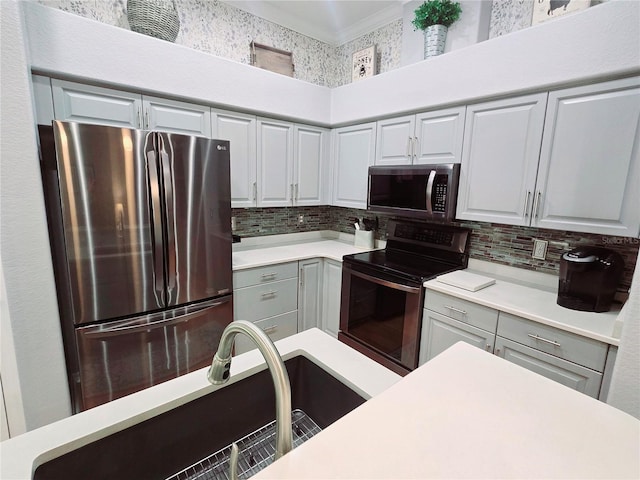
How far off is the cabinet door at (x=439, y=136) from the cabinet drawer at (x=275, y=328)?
5.33 ft

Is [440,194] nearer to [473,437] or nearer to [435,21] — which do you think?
[435,21]

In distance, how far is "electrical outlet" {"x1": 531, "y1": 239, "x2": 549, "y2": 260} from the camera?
6.37 feet

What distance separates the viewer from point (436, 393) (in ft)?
2.23

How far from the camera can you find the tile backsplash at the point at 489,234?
1724mm

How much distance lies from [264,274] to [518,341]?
167 cm

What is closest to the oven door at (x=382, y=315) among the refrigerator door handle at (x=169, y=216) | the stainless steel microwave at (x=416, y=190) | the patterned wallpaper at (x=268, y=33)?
the stainless steel microwave at (x=416, y=190)

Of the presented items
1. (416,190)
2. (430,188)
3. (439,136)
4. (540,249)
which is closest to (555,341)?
(540,249)

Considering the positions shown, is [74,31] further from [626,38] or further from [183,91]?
[626,38]

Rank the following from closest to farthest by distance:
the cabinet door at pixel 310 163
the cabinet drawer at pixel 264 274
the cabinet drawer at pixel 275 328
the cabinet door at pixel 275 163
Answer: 1. the cabinet drawer at pixel 264 274
2. the cabinet drawer at pixel 275 328
3. the cabinet door at pixel 275 163
4. the cabinet door at pixel 310 163

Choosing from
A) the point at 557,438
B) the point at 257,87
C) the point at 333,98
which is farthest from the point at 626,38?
the point at 257,87

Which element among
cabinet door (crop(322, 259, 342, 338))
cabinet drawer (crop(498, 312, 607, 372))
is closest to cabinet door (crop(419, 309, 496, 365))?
cabinet drawer (crop(498, 312, 607, 372))

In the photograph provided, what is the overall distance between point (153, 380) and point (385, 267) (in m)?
1.65

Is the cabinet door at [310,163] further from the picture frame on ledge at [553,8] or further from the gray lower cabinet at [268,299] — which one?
the picture frame on ledge at [553,8]

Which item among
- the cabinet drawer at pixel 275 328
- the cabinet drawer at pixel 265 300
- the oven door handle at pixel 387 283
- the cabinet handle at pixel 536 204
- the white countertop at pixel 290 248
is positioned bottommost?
the cabinet drawer at pixel 275 328
